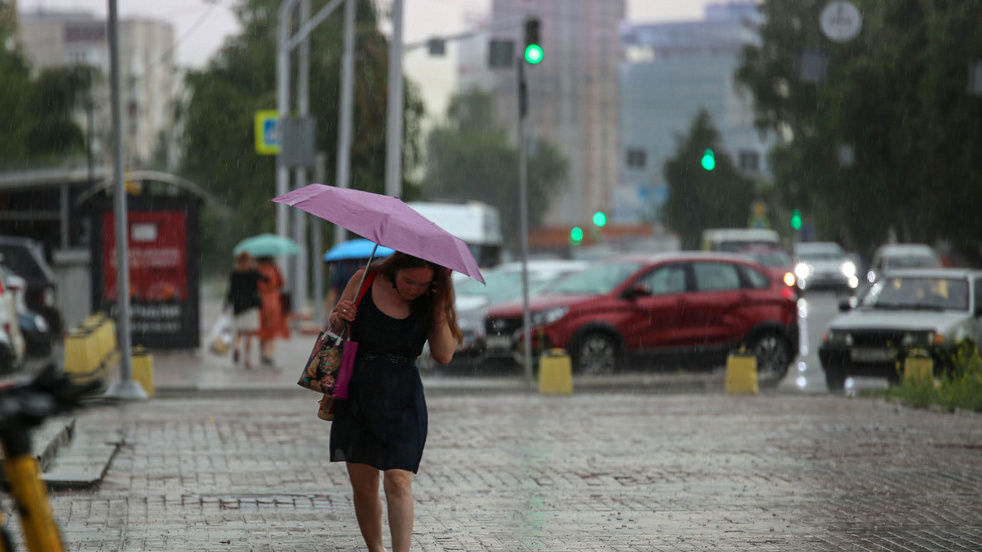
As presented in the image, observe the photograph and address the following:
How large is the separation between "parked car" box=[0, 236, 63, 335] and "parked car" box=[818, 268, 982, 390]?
1262cm

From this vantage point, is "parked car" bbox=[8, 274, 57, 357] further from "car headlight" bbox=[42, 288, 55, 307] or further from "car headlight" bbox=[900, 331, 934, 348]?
"car headlight" bbox=[900, 331, 934, 348]

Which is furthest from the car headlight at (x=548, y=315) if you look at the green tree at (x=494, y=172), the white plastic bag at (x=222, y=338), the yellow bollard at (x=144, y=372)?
the green tree at (x=494, y=172)

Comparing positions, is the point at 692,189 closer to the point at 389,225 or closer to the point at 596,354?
the point at 596,354

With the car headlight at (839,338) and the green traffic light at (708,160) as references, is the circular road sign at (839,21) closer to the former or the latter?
the green traffic light at (708,160)

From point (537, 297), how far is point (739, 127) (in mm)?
153776

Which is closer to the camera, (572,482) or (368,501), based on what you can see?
(368,501)

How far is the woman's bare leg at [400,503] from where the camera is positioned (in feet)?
21.3

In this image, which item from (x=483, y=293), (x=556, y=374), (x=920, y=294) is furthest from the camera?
(x=483, y=293)

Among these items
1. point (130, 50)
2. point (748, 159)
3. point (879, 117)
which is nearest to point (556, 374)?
point (879, 117)

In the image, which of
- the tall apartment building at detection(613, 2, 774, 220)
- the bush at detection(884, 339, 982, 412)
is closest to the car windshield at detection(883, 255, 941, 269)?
the bush at detection(884, 339, 982, 412)

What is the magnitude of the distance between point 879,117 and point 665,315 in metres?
28.7

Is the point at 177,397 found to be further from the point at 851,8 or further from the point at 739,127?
the point at 739,127

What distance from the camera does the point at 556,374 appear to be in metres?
17.7

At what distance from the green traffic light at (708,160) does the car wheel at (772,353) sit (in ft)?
48.8
